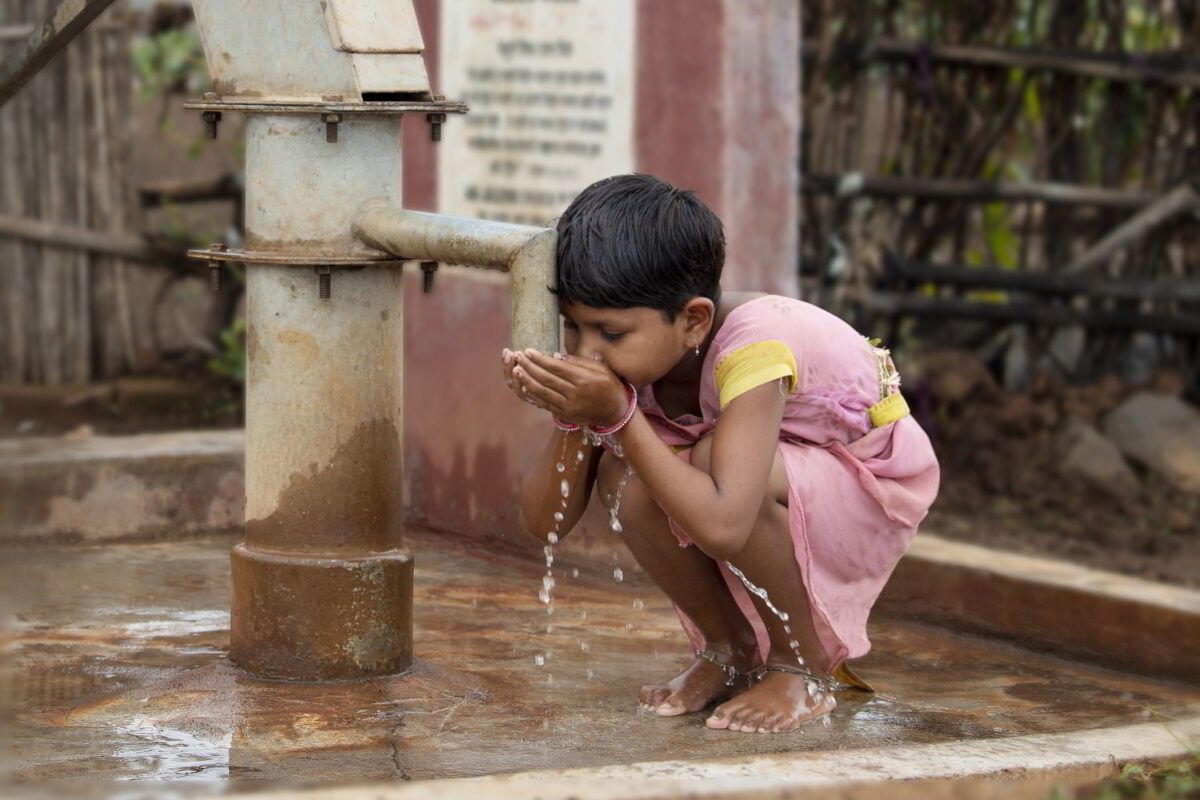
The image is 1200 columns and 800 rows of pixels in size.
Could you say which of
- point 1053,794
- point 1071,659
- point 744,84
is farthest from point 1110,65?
point 1053,794

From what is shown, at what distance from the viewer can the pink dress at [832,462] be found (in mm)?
3051

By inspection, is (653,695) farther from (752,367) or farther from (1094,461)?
(1094,461)

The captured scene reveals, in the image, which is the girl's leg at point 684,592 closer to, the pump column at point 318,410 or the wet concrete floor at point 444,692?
the wet concrete floor at point 444,692

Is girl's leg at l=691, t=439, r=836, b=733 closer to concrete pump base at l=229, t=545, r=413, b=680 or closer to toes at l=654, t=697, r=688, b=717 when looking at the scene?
toes at l=654, t=697, r=688, b=717

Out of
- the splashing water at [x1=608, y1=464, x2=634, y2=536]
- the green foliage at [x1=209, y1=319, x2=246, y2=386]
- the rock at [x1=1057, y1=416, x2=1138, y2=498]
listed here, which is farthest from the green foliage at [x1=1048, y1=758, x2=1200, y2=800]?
the green foliage at [x1=209, y1=319, x2=246, y2=386]

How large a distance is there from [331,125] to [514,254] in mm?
464

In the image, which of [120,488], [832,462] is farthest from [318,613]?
[120,488]

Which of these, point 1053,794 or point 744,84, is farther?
point 744,84

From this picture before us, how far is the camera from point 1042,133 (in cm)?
680

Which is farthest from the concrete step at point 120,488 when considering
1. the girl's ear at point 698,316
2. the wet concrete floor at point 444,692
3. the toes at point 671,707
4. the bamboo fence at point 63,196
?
the bamboo fence at point 63,196

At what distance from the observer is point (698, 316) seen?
297cm

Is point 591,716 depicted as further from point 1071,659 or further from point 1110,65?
point 1110,65

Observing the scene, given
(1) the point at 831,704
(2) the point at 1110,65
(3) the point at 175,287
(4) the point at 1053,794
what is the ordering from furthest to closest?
(3) the point at 175,287 < (2) the point at 1110,65 < (1) the point at 831,704 < (4) the point at 1053,794

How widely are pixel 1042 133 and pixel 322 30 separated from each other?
4.31 m
